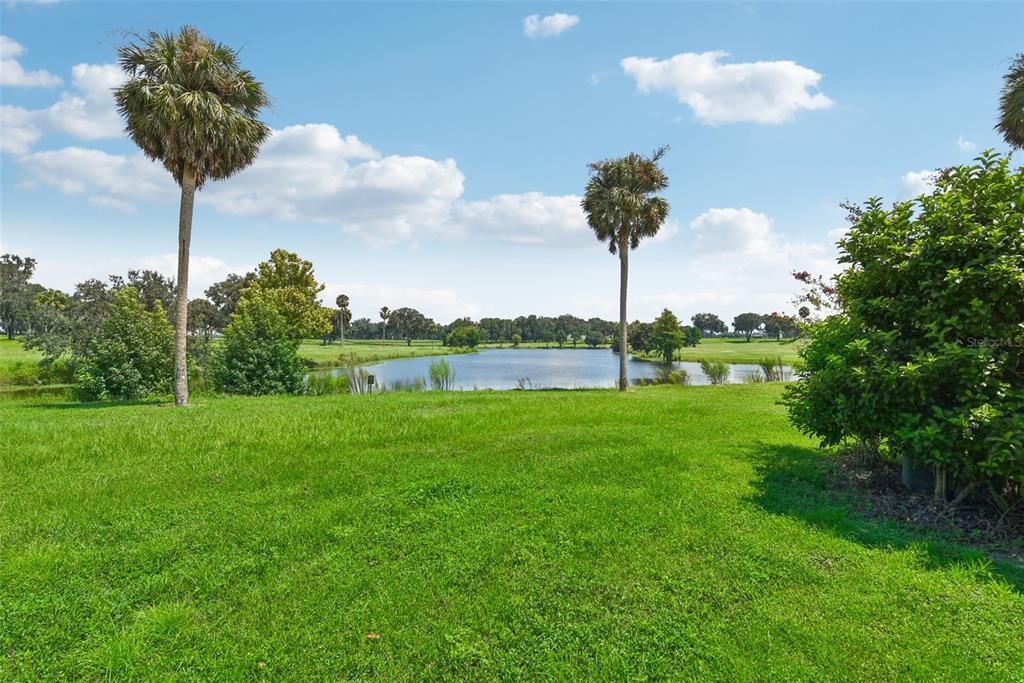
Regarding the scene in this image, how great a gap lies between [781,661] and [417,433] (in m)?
6.87

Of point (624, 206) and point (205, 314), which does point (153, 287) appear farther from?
point (624, 206)

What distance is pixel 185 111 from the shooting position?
13.4 meters

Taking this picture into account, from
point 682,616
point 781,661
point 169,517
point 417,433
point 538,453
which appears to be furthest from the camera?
point 417,433

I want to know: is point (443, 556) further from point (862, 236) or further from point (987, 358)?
point (862, 236)

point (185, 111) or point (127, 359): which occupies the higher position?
point (185, 111)

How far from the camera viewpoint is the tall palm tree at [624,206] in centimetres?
2073

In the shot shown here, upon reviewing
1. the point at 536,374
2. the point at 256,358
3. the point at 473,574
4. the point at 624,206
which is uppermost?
the point at 624,206

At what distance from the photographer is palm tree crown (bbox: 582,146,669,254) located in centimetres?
2069

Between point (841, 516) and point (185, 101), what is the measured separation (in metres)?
17.7

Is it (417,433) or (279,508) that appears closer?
(279,508)

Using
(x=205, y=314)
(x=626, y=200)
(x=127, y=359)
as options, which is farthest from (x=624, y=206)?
(x=205, y=314)

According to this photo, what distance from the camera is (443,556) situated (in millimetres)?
4301

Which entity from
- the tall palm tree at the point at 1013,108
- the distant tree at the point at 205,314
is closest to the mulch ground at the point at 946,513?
the tall palm tree at the point at 1013,108

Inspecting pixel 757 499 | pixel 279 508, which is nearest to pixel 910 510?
pixel 757 499
